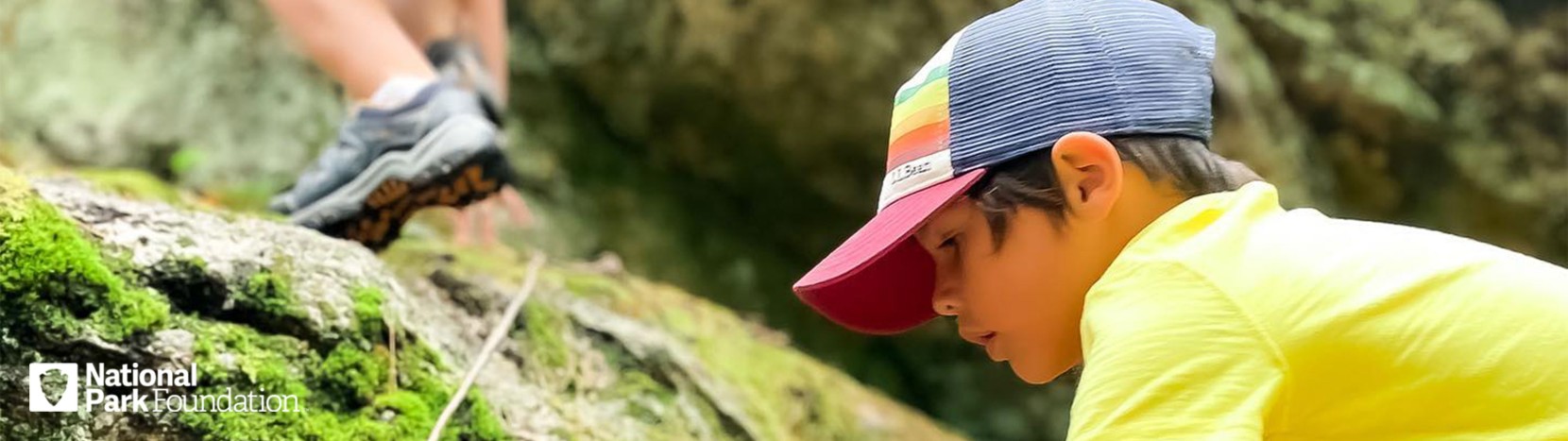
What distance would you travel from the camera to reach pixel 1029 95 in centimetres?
60

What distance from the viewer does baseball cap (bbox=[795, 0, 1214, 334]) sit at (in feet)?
1.98

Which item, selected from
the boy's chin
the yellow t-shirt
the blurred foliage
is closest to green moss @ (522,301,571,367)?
the boy's chin

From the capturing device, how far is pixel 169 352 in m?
0.67

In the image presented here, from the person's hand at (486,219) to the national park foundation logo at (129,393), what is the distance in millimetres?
607

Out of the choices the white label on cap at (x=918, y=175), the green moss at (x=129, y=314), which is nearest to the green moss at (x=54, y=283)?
the green moss at (x=129, y=314)

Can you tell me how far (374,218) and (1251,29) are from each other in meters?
1.41

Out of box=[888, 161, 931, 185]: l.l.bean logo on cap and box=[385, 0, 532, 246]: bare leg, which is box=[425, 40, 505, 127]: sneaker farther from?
box=[888, 161, 931, 185]: l.l.bean logo on cap

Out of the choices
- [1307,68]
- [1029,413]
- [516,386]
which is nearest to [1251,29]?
[1307,68]

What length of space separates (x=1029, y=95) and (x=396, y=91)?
0.65 m

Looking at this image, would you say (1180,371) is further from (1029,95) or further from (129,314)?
(129,314)

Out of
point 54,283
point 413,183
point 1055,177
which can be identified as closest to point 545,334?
point 413,183

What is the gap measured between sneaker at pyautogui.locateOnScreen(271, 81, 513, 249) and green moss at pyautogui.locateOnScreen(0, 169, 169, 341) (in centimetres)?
29

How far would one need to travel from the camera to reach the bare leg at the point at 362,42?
3.58 ft

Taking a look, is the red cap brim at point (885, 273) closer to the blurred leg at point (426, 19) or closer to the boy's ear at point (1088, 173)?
the boy's ear at point (1088, 173)
